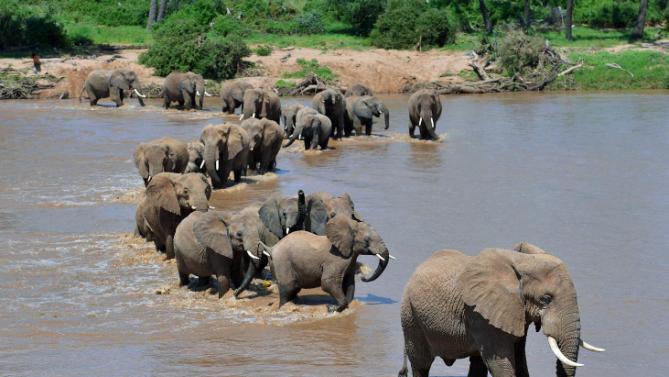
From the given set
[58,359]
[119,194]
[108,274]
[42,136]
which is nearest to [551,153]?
[119,194]

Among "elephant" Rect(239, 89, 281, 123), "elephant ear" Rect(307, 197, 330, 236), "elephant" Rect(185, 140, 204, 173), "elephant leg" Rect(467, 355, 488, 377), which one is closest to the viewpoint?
"elephant leg" Rect(467, 355, 488, 377)

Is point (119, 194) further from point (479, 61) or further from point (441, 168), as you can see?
point (479, 61)

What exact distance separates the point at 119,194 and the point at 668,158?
12406 millimetres

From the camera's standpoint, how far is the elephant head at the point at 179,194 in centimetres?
1430

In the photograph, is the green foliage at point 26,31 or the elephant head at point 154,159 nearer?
the elephant head at point 154,159

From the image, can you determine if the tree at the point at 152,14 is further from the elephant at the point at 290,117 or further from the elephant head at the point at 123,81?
the elephant at the point at 290,117

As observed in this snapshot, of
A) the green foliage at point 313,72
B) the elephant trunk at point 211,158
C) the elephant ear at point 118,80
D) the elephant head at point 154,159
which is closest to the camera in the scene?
the elephant head at point 154,159

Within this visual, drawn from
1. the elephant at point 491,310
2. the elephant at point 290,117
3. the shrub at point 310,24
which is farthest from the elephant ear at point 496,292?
the shrub at point 310,24

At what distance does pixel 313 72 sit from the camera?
43.5 metres

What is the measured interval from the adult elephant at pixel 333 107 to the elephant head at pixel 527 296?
2041 cm

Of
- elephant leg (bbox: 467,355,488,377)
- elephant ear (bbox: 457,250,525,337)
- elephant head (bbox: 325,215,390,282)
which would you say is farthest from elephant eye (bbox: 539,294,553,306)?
elephant head (bbox: 325,215,390,282)

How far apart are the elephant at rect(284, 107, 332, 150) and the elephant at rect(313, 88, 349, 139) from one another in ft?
4.18

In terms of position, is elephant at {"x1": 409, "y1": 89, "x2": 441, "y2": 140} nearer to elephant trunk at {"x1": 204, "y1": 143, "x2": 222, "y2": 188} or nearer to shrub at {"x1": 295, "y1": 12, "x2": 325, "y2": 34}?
elephant trunk at {"x1": 204, "y1": 143, "x2": 222, "y2": 188}

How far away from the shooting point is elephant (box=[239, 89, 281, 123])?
29344mm
